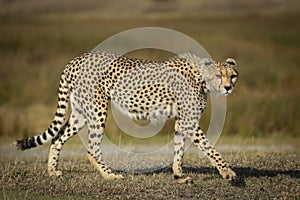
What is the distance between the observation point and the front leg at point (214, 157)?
36.3 ft

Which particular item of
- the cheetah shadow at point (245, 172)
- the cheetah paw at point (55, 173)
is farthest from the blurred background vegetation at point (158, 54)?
the cheetah paw at point (55, 173)

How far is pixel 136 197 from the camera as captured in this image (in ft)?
33.2

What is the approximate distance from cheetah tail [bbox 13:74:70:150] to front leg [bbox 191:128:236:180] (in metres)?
1.93

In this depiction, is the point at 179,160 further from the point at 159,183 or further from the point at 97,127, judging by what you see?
the point at 97,127

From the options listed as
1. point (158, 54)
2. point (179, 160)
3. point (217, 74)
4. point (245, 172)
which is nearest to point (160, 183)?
point (179, 160)

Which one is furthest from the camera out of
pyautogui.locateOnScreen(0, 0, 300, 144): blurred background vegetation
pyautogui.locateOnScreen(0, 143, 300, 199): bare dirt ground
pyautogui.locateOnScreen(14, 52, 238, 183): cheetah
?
pyautogui.locateOnScreen(0, 0, 300, 144): blurred background vegetation

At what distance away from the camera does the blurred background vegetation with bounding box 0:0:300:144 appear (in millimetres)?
19453

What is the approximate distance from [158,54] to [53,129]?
1640 centimetres

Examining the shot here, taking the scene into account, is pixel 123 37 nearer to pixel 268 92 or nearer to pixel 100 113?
pixel 268 92

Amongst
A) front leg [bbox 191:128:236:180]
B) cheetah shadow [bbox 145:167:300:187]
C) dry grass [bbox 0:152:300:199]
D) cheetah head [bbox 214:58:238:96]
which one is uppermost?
cheetah head [bbox 214:58:238:96]

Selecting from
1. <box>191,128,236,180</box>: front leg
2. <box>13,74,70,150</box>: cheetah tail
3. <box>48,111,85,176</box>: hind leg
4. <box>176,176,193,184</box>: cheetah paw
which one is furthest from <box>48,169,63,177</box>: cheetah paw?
<box>191,128,236,180</box>: front leg

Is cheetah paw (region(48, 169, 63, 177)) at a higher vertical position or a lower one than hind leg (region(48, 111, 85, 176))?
lower

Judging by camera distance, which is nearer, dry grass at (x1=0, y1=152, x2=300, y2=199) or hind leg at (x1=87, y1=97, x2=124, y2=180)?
dry grass at (x1=0, y1=152, x2=300, y2=199)

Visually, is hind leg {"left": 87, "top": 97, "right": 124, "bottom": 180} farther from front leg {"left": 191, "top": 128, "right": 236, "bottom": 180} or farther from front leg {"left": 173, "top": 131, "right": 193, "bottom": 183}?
front leg {"left": 191, "top": 128, "right": 236, "bottom": 180}
